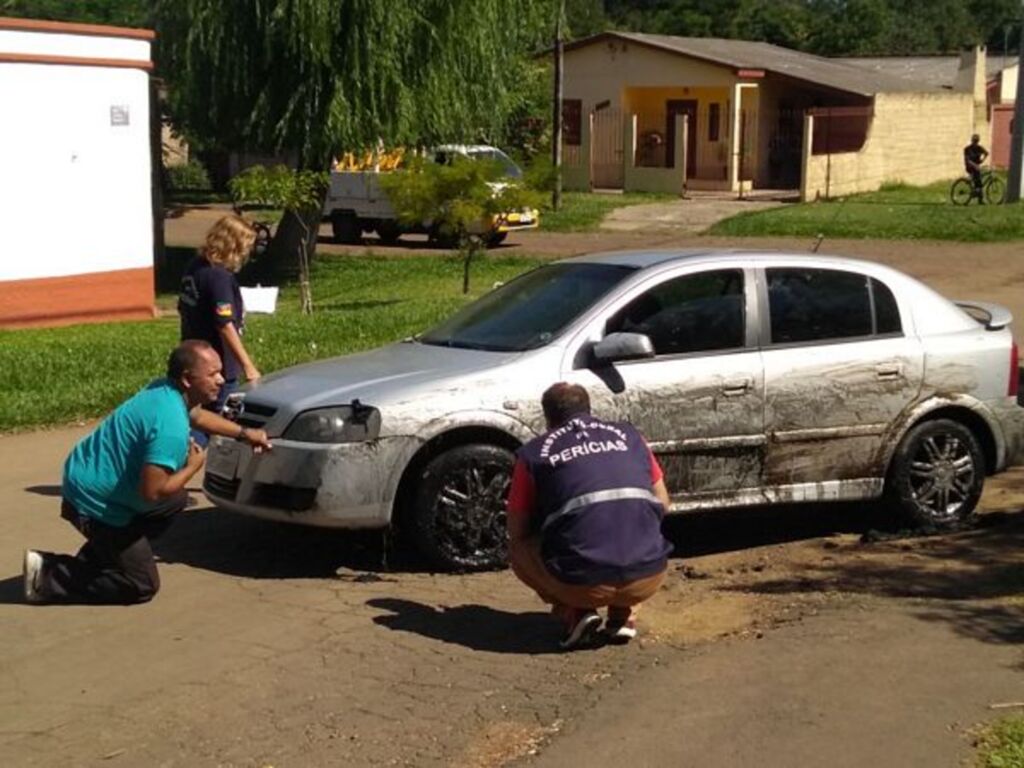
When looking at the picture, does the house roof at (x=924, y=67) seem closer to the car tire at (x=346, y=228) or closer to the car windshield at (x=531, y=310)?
the car tire at (x=346, y=228)

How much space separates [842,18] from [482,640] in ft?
245

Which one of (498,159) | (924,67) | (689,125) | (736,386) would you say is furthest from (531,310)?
(924,67)

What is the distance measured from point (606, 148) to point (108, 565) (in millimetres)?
36392

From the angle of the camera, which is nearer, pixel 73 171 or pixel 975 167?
pixel 73 171

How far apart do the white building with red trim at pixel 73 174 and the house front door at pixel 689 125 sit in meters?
25.0

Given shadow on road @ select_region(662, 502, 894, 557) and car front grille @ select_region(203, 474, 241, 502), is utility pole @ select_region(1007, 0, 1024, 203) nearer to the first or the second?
shadow on road @ select_region(662, 502, 894, 557)

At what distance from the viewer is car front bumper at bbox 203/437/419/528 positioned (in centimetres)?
749

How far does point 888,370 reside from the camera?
854cm

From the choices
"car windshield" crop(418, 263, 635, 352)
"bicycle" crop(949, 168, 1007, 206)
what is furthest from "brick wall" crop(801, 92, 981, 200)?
"car windshield" crop(418, 263, 635, 352)

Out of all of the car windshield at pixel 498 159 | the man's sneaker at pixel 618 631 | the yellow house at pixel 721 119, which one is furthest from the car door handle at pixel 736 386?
the yellow house at pixel 721 119

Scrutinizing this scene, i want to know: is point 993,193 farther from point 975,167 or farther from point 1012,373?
point 1012,373

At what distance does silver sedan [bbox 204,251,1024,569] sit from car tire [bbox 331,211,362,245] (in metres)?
22.8

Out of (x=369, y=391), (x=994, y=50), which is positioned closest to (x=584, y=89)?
(x=369, y=391)

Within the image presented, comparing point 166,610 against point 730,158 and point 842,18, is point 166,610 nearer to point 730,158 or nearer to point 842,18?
point 730,158
